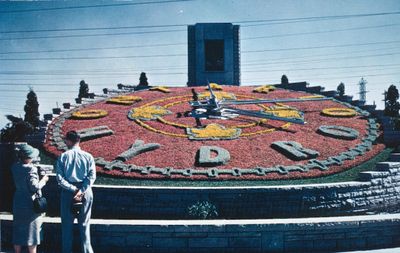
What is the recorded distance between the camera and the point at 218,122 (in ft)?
50.8

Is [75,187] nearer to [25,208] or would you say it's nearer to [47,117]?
[25,208]

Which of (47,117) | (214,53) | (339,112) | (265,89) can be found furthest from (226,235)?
(214,53)

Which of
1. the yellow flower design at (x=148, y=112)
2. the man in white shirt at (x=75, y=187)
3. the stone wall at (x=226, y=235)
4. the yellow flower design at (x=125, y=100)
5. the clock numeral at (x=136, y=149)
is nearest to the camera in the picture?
the man in white shirt at (x=75, y=187)

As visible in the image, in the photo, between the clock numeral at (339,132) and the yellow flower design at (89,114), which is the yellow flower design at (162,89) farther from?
the clock numeral at (339,132)

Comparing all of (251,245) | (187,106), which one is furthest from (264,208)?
(187,106)

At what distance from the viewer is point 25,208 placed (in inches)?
225

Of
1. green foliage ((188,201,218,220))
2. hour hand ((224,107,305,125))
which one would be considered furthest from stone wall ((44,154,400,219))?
hour hand ((224,107,305,125))

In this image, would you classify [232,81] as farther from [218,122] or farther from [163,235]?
[163,235]

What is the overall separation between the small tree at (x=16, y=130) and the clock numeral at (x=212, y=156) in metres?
26.0

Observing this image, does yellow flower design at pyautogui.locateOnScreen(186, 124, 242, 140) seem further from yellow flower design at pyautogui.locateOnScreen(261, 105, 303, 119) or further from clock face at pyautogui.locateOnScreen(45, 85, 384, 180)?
yellow flower design at pyautogui.locateOnScreen(261, 105, 303, 119)

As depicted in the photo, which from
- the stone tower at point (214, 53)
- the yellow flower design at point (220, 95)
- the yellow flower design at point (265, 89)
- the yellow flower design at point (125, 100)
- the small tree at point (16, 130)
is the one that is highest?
the stone tower at point (214, 53)

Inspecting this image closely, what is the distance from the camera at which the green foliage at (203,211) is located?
8703 mm

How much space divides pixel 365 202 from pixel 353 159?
252cm

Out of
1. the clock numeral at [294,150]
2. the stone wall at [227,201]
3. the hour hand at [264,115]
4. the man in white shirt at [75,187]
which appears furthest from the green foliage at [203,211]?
the hour hand at [264,115]
